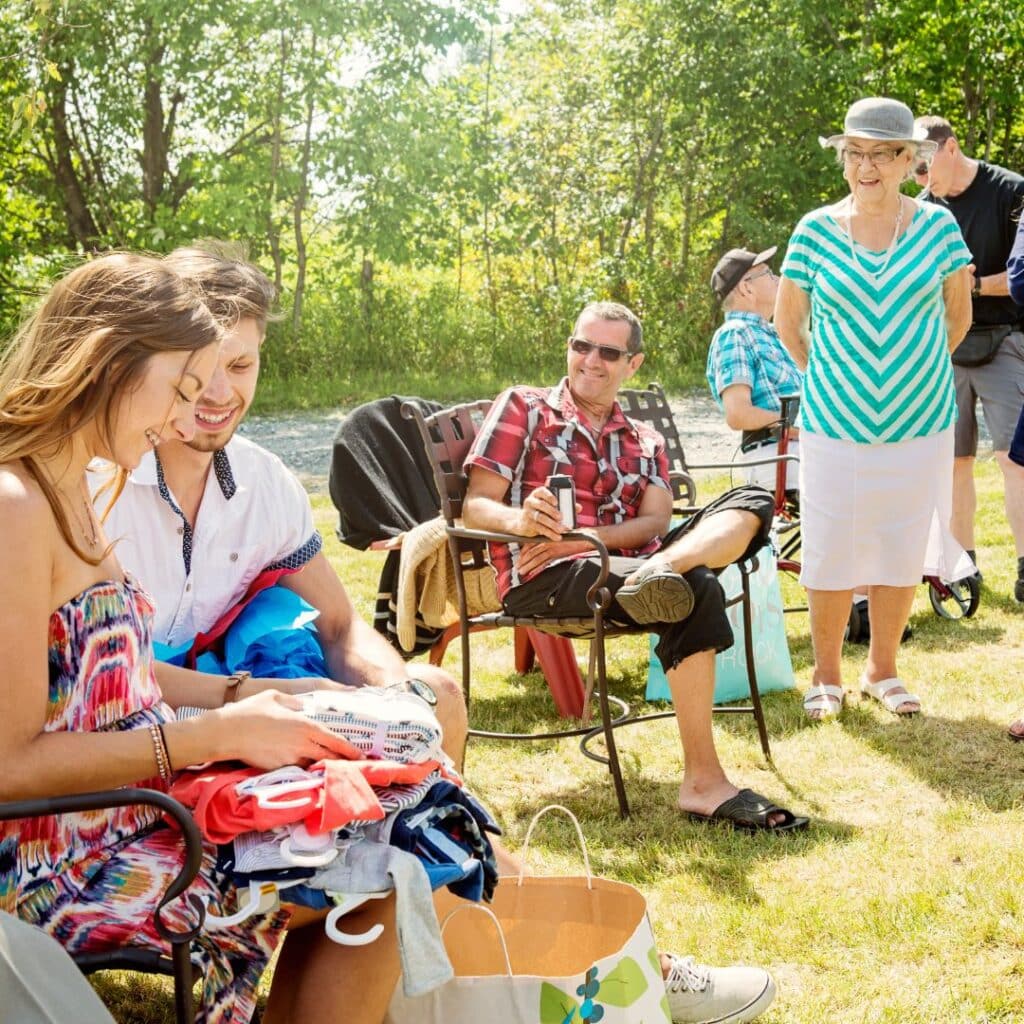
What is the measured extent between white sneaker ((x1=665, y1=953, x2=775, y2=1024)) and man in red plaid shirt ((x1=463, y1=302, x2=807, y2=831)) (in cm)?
87

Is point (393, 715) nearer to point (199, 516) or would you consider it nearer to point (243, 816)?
point (243, 816)

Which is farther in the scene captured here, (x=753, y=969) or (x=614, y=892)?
(x=753, y=969)

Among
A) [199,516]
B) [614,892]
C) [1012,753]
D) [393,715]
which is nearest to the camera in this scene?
[393,715]

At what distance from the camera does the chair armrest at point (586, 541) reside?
351 cm

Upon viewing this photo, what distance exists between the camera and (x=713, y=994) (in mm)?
2496

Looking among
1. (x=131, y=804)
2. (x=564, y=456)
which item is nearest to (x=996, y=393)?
(x=564, y=456)

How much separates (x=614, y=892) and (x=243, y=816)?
0.73 m

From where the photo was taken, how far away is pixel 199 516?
101 inches

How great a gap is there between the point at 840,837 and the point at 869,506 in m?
1.27

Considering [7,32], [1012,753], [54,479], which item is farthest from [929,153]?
[7,32]

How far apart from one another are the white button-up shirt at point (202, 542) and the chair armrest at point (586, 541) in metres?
1.08

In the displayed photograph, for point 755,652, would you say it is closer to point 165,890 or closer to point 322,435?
point 165,890

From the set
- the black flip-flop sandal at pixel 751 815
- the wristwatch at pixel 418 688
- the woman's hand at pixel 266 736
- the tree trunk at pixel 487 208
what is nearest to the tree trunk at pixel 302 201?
the tree trunk at pixel 487 208

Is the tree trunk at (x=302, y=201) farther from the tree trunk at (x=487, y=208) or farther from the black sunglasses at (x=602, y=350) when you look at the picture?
the black sunglasses at (x=602, y=350)
